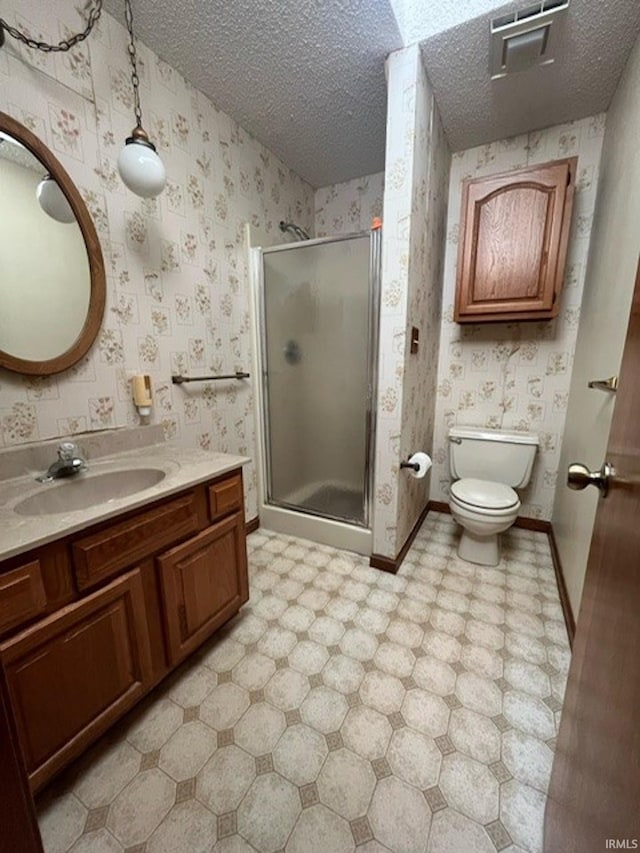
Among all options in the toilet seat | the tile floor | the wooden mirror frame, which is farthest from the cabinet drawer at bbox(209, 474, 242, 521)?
the toilet seat

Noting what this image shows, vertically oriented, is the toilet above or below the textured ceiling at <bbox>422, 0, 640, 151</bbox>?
below

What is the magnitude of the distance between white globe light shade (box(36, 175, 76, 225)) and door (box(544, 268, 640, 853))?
5.39 ft

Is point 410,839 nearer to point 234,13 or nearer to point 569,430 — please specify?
point 569,430

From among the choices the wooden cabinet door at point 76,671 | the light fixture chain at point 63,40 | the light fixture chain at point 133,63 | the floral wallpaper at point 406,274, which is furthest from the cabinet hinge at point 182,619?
the light fixture chain at point 63,40

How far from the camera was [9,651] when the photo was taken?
76 centimetres

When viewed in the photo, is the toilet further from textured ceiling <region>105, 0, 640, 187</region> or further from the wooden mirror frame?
the wooden mirror frame

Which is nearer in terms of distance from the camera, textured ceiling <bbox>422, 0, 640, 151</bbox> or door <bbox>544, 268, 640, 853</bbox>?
door <bbox>544, 268, 640, 853</bbox>

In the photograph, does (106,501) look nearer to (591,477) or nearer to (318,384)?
(318,384)

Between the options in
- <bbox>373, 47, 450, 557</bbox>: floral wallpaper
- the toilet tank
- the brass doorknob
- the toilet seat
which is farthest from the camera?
the toilet tank

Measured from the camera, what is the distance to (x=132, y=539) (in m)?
1.00

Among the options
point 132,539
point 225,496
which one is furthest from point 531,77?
point 132,539

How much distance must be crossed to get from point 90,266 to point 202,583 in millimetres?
1232

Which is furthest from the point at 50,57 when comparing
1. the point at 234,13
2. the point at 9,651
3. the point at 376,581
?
the point at 376,581

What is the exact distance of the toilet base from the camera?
1.91 m
